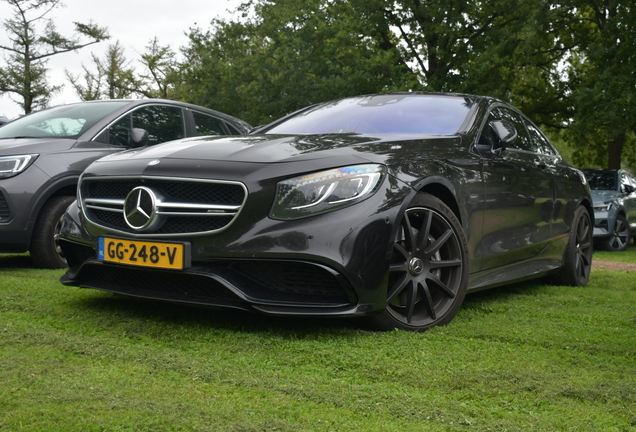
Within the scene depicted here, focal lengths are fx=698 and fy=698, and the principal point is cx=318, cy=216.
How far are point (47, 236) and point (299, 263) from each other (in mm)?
3393

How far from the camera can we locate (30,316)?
374cm

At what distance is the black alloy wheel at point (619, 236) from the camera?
12.7 metres

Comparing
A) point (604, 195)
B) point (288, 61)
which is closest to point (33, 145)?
point (604, 195)

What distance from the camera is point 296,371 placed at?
2.84 m

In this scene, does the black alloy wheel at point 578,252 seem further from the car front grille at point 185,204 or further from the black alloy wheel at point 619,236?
the black alloy wheel at point 619,236

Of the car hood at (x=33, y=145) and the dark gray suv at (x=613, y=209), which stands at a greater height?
the car hood at (x=33, y=145)

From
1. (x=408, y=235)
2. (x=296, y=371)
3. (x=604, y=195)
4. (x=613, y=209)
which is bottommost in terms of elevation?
(x=296, y=371)

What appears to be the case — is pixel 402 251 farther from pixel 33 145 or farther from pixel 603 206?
pixel 603 206

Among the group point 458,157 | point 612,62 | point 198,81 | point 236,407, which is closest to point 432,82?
point 612,62

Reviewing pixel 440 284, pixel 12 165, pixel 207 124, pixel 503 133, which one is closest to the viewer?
pixel 440 284

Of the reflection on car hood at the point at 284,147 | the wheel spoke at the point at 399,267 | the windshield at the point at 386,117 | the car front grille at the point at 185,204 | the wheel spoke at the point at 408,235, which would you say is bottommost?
the wheel spoke at the point at 399,267

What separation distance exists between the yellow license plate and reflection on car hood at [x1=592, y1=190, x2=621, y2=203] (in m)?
10.9

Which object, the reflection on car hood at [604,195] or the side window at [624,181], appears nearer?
the reflection on car hood at [604,195]

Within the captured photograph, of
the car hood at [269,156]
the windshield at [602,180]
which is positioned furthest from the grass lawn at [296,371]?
the windshield at [602,180]
